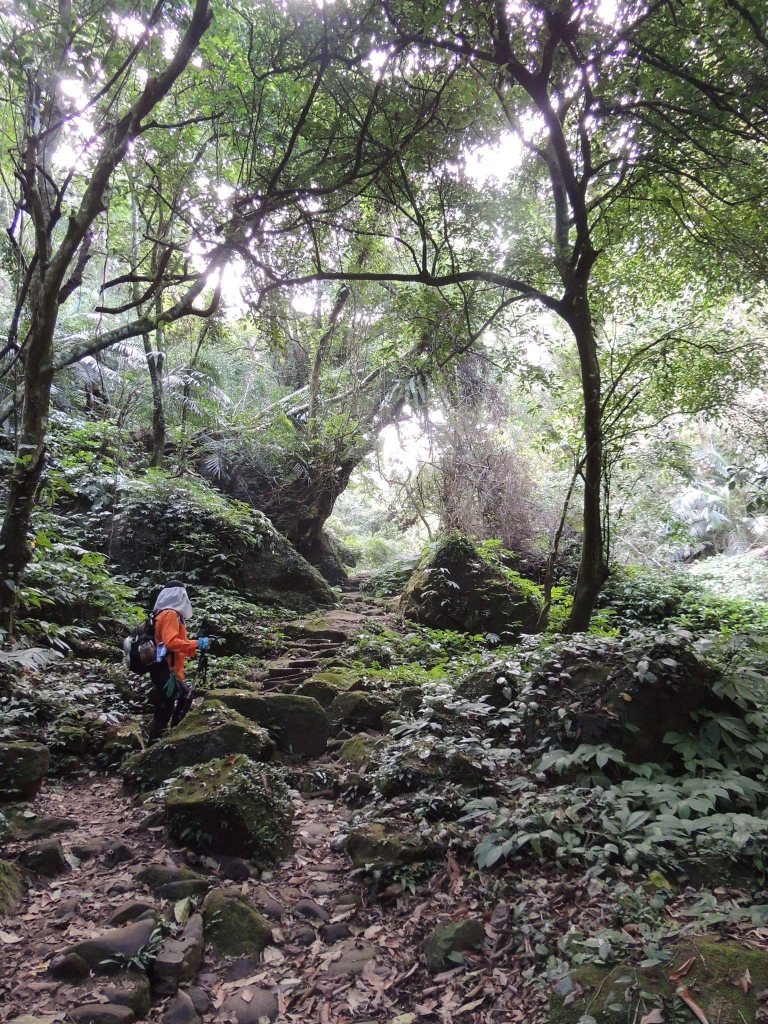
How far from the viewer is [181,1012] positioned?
2578 millimetres

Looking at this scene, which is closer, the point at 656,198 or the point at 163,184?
the point at 656,198

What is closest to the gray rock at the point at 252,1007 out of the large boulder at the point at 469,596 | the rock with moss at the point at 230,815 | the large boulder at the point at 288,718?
the rock with moss at the point at 230,815

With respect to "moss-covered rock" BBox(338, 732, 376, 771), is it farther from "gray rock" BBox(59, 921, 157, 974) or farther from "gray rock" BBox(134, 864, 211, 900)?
"gray rock" BBox(59, 921, 157, 974)

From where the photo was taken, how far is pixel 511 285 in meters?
6.83

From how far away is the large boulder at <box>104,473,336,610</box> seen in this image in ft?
35.0

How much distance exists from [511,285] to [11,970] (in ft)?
23.0

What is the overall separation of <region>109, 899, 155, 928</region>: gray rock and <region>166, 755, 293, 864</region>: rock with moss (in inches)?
26.3

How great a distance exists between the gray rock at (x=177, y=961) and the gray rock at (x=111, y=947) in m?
0.12

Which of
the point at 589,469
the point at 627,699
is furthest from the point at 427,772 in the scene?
the point at 589,469

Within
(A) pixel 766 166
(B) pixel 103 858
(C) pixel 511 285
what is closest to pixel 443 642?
(C) pixel 511 285

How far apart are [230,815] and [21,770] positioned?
1.58m

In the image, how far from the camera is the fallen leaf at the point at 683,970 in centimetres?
217

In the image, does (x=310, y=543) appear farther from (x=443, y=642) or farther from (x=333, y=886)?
(x=333, y=886)

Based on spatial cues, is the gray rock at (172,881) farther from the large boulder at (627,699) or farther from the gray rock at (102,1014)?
the large boulder at (627,699)
